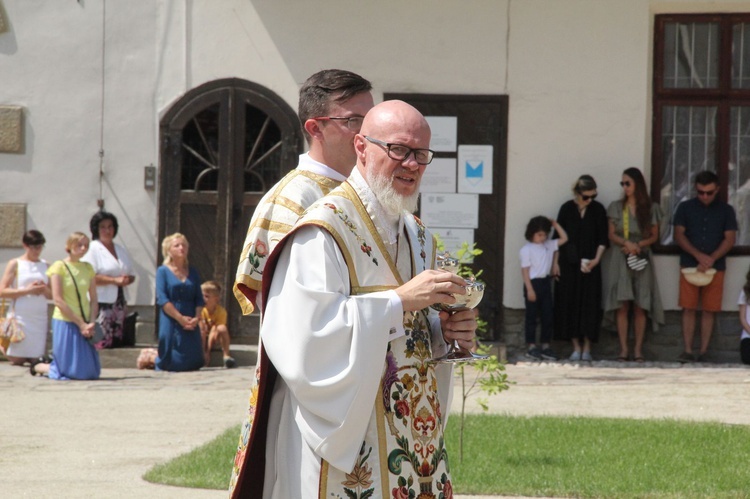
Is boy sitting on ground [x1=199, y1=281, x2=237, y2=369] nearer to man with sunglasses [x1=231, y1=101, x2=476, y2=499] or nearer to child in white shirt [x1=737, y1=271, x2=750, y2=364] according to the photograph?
child in white shirt [x1=737, y1=271, x2=750, y2=364]

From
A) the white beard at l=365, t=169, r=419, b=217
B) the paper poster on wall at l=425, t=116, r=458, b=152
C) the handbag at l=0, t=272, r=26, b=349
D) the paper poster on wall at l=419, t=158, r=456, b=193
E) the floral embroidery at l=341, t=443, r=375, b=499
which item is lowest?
Answer: the handbag at l=0, t=272, r=26, b=349

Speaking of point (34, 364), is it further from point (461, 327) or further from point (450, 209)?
point (461, 327)

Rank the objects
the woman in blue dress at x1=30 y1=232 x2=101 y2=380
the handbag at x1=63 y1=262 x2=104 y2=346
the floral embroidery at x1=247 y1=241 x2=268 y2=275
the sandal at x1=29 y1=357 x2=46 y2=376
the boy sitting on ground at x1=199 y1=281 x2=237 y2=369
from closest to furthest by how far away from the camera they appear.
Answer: the floral embroidery at x1=247 y1=241 x2=268 y2=275, the woman in blue dress at x1=30 y1=232 x2=101 y2=380, the handbag at x1=63 y1=262 x2=104 y2=346, the sandal at x1=29 y1=357 x2=46 y2=376, the boy sitting on ground at x1=199 y1=281 x2=237 y2=369

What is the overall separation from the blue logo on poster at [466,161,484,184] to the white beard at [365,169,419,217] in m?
9.06

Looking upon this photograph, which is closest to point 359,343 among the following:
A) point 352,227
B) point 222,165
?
point 352,227

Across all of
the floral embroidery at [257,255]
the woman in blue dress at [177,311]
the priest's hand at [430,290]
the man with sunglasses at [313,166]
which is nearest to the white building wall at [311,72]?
the woman in blue dress at [177,311]

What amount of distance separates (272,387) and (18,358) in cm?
909

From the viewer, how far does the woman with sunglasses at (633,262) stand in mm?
12039

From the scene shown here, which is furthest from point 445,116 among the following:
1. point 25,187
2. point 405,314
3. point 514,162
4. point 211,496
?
point 405,314

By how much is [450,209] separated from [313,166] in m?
8.46

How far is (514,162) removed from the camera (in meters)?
12.5

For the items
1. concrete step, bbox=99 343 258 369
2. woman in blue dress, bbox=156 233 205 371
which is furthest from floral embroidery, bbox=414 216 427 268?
concrete step, bbox=99 343 258 369

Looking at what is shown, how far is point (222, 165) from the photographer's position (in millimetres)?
12688

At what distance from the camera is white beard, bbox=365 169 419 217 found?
Result: 3.46 metres
